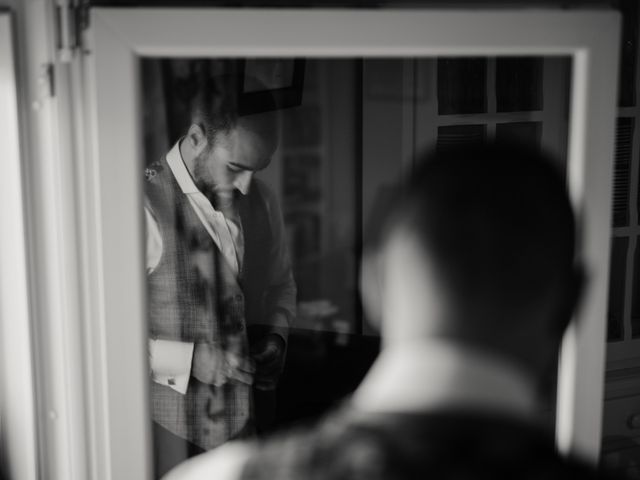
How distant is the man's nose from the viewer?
2291 mm

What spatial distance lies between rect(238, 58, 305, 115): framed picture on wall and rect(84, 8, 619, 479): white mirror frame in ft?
2.56

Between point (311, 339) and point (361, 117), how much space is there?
723 mm

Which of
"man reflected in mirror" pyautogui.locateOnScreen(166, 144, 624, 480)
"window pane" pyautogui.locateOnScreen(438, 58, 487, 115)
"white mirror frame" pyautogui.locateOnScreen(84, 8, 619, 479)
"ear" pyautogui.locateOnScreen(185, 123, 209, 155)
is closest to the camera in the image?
"man reflected in mirror" pyautogui.locateOnScreen(166, 144, 624, 480)

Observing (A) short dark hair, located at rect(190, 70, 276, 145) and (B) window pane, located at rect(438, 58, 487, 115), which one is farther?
(B) window pane, located at rect(438, 58, 487, 115)

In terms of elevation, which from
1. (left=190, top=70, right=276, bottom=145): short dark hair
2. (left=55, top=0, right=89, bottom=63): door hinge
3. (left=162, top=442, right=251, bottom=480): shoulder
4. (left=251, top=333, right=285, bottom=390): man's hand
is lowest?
(left=251, top=333, right=285, bottom=390): man's hand

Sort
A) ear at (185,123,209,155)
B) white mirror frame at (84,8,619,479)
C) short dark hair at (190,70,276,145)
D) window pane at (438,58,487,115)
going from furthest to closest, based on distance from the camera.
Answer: window pane at (438,58,487,115) → ear at (185,123,209,155) → short dark hair at (190,70,276,145) → white mirror frame at (84,8,619,479)

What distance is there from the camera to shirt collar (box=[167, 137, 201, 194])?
211 centimetres

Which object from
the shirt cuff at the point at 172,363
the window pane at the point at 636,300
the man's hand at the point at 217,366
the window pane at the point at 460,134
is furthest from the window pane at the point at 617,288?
the shirt cuff at the point at 172,363

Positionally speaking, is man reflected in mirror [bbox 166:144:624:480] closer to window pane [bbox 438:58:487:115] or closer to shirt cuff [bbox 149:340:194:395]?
shirt cuff [bbox 149:340:194:395]

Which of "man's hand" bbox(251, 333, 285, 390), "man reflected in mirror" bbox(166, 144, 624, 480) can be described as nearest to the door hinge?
"man reflected in mirror" bbox(166, 144, 624, 480)

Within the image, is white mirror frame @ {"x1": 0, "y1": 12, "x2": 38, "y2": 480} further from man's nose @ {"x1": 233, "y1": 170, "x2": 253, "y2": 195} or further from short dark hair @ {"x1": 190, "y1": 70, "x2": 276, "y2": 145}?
man's nose @ {"x1": 233, "y1": 170, "x2": 253, "y2": 195}

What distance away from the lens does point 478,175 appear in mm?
805

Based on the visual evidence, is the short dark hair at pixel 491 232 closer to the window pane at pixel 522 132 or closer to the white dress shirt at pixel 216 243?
the white dress shirt at pixel 216 243

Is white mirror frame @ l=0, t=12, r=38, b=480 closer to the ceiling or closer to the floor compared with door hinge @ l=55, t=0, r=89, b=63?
closer to the floor
